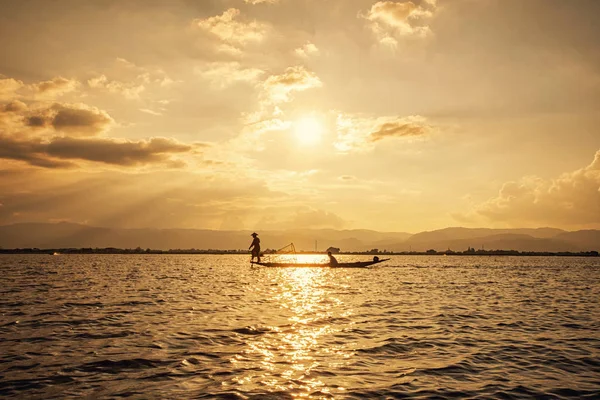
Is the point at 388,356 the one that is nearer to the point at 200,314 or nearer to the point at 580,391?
the point at 580,391

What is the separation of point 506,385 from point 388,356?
371 cm

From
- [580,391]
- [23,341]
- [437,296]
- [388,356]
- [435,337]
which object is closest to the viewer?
[580,391]

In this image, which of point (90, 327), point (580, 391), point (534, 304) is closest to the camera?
point (580, 391)

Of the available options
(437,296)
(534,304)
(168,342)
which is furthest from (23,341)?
(534,304)

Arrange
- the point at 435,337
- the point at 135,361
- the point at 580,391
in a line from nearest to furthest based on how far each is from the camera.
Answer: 1. the point at 580,391
2. the point at 135,361
3. the point at 435,337

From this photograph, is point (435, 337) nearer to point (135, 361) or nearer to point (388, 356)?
point (388, 356)

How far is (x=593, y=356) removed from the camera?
1433cm

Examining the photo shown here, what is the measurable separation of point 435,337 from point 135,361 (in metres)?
11.2

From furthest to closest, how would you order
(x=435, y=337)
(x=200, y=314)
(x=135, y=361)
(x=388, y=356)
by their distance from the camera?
(x=200, y=314), (x=435, y=337), (x=388, y=356), (x=135, y=361)

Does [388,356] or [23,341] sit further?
[23,341]

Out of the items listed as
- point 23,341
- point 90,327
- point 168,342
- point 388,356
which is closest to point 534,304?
point 388,356

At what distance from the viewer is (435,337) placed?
1697cm

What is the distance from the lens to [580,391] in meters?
10.5

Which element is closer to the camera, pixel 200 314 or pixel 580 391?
pixel 580 391
